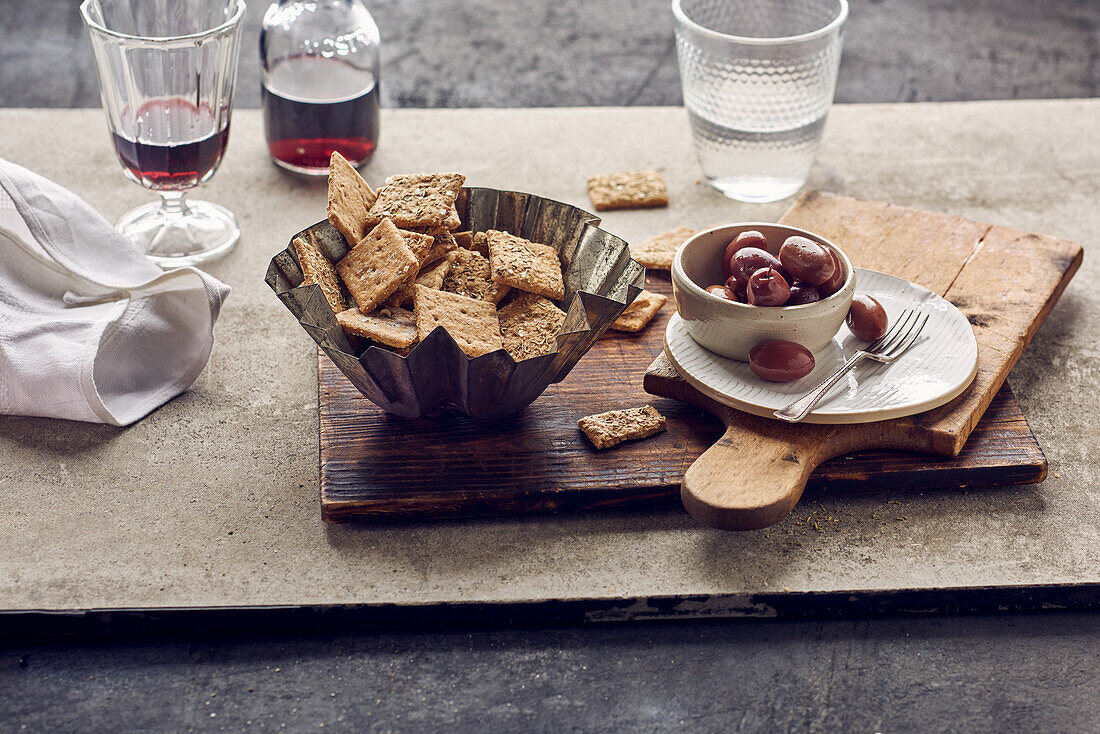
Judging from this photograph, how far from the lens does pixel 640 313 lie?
1.23 m

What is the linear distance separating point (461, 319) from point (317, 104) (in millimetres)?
681

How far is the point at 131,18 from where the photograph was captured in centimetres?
136

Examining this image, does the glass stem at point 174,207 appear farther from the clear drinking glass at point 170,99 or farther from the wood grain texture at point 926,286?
the wood grain texture at point 926,286

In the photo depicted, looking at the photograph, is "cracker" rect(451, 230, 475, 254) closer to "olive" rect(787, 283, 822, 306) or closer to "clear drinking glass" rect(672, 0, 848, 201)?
"olive" rect(787, 283, 822, 306)

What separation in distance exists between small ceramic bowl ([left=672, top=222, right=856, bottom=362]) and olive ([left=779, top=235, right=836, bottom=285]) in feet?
0.08

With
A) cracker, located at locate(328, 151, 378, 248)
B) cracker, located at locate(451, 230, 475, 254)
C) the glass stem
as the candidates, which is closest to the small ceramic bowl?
cracker, located at locate(451, 230, 475, 254)

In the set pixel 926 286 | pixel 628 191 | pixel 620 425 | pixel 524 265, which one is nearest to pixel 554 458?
pixel 620 425

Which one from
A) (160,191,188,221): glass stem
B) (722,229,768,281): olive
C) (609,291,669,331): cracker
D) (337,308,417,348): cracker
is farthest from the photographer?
(160,191,188,221): glass stem

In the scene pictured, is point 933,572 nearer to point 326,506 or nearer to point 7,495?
point 326,506

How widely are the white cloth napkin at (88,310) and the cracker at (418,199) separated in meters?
0.21

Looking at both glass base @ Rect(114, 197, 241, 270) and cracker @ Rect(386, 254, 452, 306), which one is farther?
glass base @ Rect(114, 197, 241, 270)

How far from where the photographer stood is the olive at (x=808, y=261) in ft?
3.34

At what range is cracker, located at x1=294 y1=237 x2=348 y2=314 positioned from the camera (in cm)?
102

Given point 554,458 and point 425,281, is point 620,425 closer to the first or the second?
point 554,458
